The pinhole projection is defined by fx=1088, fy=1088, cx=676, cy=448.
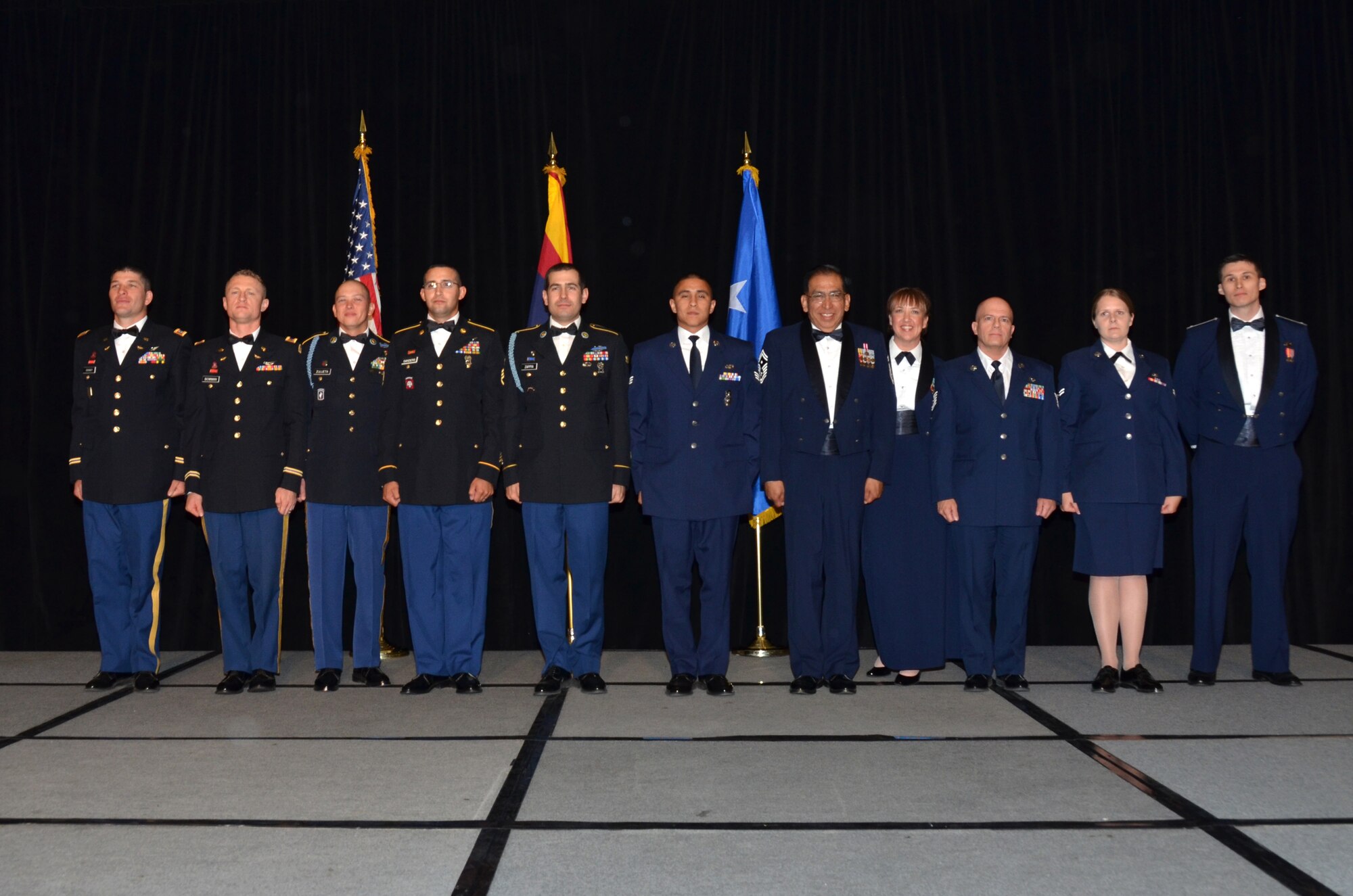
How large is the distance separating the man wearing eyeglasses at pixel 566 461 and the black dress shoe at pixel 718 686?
1.38 feet

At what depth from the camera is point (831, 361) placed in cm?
433

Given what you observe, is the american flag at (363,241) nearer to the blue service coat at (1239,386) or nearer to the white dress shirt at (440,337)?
the white dress shirt at (440,337)

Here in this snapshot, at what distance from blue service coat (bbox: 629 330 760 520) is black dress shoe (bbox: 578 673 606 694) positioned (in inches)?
27.0

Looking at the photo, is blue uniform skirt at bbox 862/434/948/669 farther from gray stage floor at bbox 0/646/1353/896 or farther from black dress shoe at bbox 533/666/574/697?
black dress shoe at bbox 533/666/574/697

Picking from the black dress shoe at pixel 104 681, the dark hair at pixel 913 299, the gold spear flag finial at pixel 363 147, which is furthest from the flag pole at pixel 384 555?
the dark hair at pixel 913 299

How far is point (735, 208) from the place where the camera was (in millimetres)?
5605

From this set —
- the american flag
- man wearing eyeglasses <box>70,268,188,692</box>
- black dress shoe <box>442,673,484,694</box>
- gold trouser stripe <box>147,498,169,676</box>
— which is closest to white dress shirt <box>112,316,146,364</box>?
man wearing eyeglasses <box>70,268,188,692</box>

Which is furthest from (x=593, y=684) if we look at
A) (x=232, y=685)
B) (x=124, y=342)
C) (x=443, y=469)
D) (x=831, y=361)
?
(x=124, y=342)

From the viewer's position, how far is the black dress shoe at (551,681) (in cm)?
422

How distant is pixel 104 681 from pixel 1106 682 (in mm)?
4029

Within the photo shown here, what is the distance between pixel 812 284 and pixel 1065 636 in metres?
2.44

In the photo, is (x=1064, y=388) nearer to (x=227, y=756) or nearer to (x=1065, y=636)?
(x=1065, y=636)

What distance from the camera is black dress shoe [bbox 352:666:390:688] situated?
4444mm

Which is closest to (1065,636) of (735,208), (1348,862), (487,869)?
(735,208)
